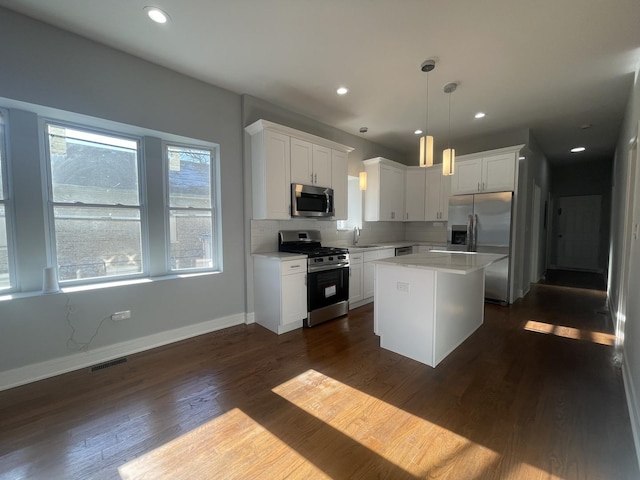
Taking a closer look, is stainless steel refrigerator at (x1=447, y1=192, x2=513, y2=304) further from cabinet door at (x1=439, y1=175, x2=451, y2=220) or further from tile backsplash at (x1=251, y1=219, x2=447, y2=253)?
tile backsplash at (x1=251, y1=219, x2=447, y2=253)

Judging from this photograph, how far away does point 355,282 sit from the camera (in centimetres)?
408

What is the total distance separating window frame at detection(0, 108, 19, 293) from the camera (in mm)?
2184

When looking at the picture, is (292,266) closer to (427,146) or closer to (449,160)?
(427,146)

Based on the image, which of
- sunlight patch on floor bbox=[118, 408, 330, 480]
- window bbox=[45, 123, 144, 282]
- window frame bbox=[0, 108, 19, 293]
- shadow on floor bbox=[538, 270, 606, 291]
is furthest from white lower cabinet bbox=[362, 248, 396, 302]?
shadow on floor bbox=[538, 270, 606, 291]

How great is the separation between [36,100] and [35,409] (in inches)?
91.5

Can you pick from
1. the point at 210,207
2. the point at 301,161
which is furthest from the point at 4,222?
the point at 301,161

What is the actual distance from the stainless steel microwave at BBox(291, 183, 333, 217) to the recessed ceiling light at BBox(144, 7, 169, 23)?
6.31ft

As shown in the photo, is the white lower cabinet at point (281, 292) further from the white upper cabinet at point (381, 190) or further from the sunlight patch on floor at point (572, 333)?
the sunlight patch on floor at point (572, 333)

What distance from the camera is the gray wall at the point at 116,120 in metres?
2.15

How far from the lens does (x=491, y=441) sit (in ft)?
5.33

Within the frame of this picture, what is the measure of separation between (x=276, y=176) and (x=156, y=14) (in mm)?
1739

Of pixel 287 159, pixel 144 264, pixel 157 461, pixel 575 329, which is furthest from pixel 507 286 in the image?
pixel 144 264

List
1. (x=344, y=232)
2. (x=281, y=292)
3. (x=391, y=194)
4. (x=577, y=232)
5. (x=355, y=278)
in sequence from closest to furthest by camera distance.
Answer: (x=281, y=292)
(x=355, y=278)
(x=344, y=232)
(x=391, y=194)
(x=577, y=232)

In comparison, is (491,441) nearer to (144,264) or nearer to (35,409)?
(35,409)
